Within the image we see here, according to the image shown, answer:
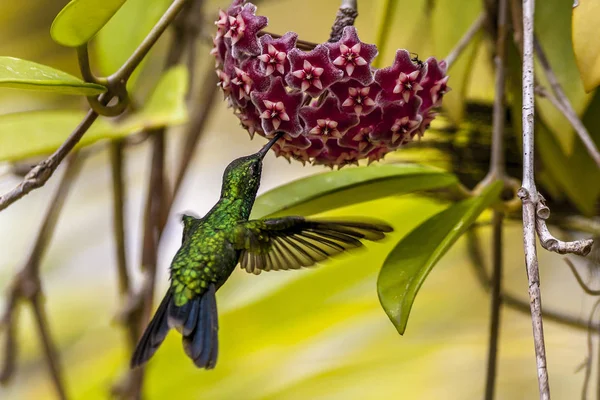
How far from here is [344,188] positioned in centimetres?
66

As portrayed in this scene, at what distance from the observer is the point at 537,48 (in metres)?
0.70

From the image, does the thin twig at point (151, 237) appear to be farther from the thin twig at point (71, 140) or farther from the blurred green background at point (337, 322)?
the thin twig at point (71, 140)

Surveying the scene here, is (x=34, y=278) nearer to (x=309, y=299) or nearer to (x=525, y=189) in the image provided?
(x=309, y=299)

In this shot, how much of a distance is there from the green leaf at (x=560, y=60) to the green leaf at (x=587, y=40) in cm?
15

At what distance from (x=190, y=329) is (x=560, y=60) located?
19.3 inches

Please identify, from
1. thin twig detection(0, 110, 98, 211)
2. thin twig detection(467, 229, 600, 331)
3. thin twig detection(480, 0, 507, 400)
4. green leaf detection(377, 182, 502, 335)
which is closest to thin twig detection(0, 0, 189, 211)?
thin twig detection(0, 110, 98, 211)

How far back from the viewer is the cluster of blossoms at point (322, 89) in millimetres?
529

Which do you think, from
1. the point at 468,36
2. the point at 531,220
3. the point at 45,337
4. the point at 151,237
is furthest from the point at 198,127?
the point at 531,220

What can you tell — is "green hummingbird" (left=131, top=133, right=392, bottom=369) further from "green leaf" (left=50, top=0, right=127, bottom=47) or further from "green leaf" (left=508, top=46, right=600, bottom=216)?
"green leaf" (left=508, top=46, right=600, bottom=216)

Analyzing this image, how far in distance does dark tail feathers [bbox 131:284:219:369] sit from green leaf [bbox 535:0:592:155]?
1.35 feet

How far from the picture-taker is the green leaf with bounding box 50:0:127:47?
53 cm

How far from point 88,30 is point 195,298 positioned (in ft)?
0.79

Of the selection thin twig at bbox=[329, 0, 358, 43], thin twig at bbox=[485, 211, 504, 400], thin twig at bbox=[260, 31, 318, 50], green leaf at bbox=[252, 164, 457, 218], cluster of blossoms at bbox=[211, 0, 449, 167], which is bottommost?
thin twig at bbox=[485, 211, 504, 400]

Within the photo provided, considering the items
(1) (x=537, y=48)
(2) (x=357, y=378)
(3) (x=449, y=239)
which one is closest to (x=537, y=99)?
(1) (x=537, y=48)
